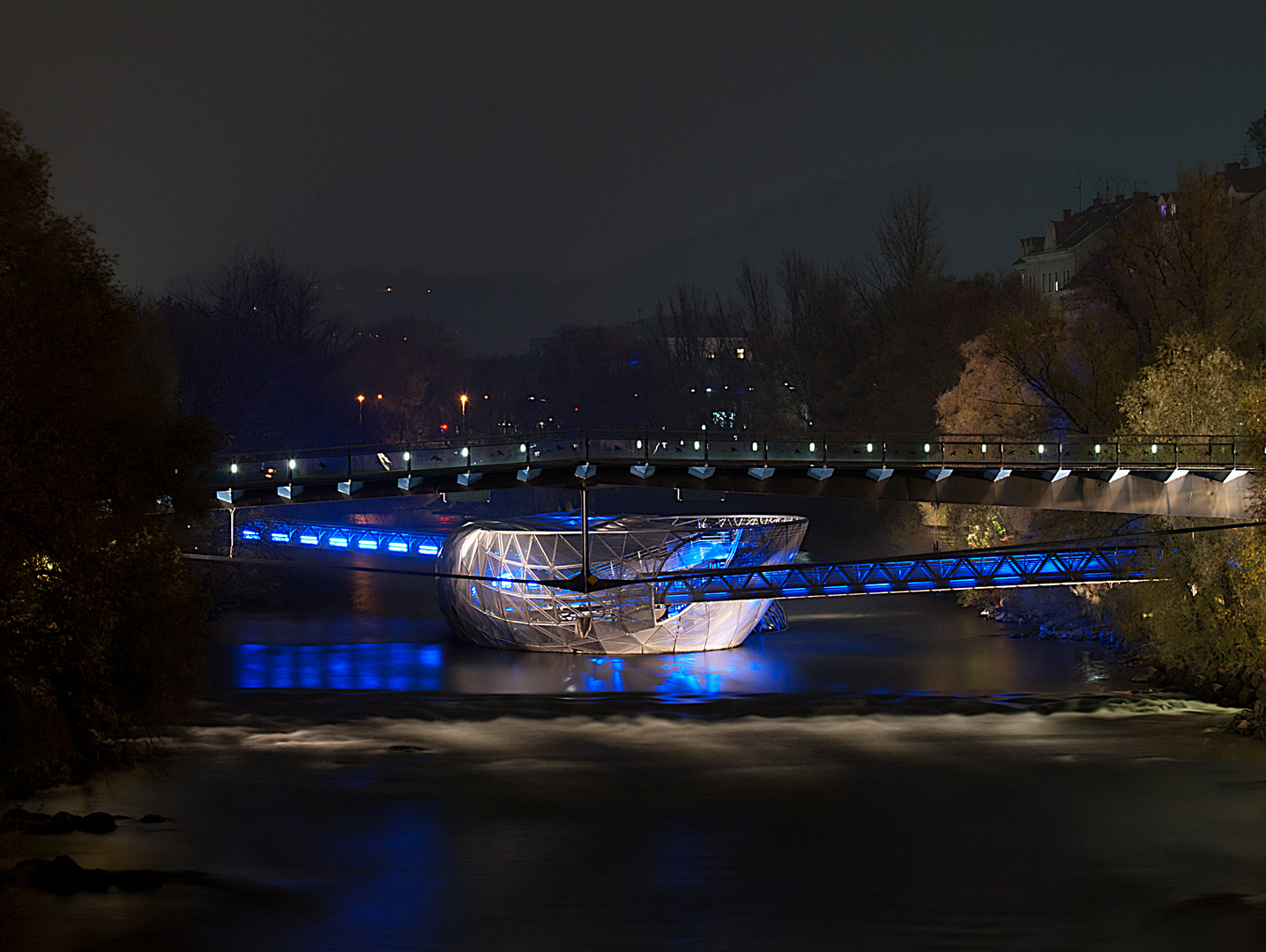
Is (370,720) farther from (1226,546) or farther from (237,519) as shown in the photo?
(237,519)

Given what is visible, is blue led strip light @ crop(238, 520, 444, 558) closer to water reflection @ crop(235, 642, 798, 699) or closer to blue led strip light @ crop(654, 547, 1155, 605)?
water reflection @ crop(235, 642, 798, 699)

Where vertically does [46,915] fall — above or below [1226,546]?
below

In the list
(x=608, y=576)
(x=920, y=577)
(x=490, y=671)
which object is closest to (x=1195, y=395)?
(x=920, y=577)

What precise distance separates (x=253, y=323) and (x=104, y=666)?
7857cm

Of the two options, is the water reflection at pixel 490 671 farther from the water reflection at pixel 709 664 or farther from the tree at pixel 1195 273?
the tree at pixel 1195 273

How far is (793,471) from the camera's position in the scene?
48.3 metres

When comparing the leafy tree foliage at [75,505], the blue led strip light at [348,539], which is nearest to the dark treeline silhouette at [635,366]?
the blue led strip light at [348,539]

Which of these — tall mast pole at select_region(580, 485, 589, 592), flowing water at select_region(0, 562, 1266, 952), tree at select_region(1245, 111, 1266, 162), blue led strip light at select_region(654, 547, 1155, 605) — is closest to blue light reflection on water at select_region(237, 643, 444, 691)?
flowing water at select_region(0, 562, 1266, 952)

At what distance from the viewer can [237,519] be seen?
70562 mm

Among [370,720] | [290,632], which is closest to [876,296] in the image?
[290,632]

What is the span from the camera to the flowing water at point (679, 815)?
2098cm

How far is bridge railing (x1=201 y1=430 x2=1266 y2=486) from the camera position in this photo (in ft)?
143

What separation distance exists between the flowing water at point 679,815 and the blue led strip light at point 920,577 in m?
2.79

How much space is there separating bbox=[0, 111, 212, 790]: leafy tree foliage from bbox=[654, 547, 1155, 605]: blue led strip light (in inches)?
932
